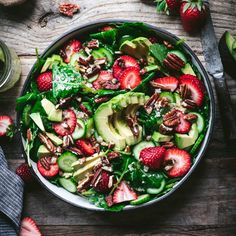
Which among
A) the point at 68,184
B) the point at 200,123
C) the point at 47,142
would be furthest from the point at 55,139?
the point at 200,123

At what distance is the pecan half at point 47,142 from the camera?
5.73ft

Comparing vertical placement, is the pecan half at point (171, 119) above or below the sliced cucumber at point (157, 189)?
above

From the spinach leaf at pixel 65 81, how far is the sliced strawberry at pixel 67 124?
6 cm

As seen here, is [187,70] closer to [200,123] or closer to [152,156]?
[200,123]

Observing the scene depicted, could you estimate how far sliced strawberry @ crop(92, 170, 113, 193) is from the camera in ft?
5.57

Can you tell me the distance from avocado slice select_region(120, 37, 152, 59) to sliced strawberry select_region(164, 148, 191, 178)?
33 cm

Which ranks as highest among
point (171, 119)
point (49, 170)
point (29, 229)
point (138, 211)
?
point (171, 119)

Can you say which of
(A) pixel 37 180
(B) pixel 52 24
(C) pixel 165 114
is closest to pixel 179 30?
(C) pixel 165 114

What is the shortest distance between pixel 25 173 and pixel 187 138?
57 cm

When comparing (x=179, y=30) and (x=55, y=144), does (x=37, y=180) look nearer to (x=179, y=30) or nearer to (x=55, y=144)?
(x=55, y=144)

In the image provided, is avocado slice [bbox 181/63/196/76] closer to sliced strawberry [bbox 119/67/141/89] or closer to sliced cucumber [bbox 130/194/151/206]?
sliced strawberry [bbox 119/67/141/89]

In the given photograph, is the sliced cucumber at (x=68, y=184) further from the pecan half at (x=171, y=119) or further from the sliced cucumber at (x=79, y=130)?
the pecan half at (x=171, y=119)

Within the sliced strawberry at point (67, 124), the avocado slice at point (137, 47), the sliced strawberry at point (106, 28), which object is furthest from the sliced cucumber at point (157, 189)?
the sliced strawberry at point (106, 28)

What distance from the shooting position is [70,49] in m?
1.78
